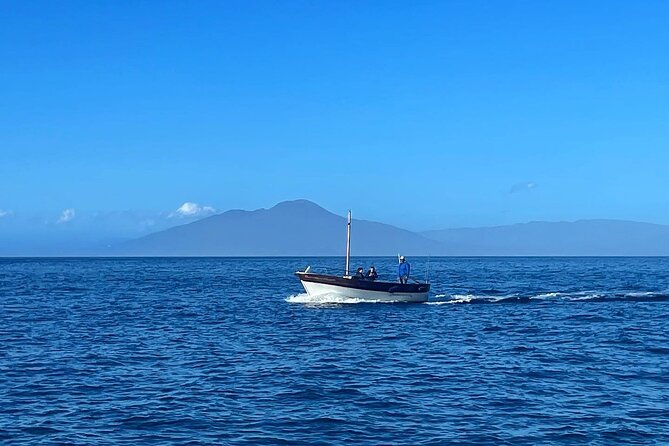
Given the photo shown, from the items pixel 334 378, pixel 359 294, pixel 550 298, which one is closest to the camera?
pixel 334 378

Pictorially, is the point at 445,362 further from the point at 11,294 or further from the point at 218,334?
the point at 11,294

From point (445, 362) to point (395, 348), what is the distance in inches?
173

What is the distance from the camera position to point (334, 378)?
26906mm

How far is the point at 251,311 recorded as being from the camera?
53.1m

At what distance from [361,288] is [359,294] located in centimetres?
63

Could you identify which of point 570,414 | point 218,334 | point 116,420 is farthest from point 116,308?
point 570,414

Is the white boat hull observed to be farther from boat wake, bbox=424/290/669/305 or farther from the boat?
boat wake, bbox=424/290/669/305

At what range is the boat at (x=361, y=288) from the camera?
186 feet

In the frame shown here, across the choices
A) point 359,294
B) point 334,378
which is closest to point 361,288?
point 359,294

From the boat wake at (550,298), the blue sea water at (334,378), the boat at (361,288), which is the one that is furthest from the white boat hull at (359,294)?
the blue sea water at (334,378)

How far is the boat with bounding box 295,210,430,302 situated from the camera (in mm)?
56750

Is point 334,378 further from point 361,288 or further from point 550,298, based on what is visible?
point 550,298

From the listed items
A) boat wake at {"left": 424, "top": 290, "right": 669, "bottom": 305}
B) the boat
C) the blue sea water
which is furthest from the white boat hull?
the blue sea water

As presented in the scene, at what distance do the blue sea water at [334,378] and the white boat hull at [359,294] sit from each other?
22.7 ft
